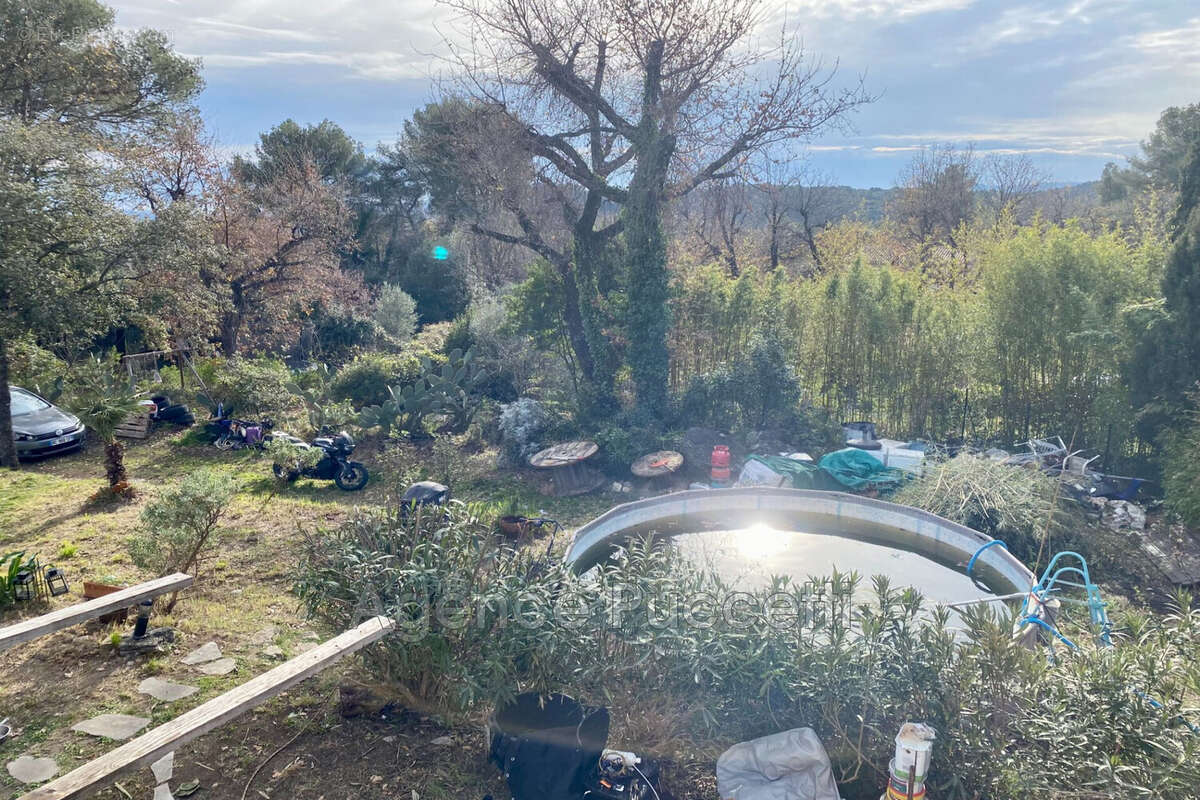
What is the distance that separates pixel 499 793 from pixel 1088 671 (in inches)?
95.7

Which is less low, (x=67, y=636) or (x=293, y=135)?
(x=293, y=135)

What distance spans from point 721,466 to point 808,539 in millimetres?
2086

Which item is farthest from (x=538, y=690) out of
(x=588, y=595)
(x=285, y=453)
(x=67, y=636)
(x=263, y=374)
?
(x=263, y=374)

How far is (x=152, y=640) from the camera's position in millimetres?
4027

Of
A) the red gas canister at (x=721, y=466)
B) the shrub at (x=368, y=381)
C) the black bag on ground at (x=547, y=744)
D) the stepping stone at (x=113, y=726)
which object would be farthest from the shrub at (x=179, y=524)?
the shrub at (x=368, y=381)

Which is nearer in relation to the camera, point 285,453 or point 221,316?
point 285,453

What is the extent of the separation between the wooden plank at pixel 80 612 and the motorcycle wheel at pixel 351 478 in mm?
3884

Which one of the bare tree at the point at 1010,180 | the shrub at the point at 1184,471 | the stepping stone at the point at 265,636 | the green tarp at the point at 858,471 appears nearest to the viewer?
the stepping stone at the point at 265,636

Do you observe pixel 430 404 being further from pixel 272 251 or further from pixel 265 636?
pixel 272 251

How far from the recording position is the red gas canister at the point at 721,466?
761 centimetres

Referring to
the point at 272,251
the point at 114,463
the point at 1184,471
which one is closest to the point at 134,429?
the point at 114,463

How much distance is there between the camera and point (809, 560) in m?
5.20

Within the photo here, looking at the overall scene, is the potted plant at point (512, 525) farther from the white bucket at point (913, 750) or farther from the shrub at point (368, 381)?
the shrub at point (368, 381)

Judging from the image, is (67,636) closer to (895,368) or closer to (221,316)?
(895,368)
